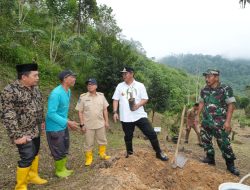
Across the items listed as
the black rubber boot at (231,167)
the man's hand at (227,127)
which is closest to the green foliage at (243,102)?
the black rubber boot at (231,167)

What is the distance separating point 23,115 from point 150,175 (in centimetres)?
232

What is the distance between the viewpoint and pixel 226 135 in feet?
20.1

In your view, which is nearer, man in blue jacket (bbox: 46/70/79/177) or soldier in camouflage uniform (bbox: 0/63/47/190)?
soldier in camouflage uniform (bbox: 0/63/47/190)

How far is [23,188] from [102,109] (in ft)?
7.24

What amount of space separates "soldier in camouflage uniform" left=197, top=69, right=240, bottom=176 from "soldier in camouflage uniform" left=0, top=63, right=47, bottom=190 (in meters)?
3.21

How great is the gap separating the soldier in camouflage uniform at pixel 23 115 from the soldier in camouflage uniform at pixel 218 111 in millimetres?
3211

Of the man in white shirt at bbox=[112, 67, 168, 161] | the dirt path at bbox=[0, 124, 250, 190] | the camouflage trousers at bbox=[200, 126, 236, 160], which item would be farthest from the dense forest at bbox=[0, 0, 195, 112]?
the man in white shirt at bbox=[112, 67, 168, 161]

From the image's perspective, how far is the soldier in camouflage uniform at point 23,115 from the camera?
4.51 metres

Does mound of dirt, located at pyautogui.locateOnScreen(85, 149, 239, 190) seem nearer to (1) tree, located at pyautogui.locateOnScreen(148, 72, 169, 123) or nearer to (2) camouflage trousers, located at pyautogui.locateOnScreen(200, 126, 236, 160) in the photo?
(2) camouflage trousers, located at pyautogui.locateOnScreen(200, 126, 236, 160)

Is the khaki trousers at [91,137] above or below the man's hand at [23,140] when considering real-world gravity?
below

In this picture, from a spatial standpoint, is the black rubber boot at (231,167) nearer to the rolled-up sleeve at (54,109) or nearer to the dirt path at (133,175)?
the dirt path at (133,175)

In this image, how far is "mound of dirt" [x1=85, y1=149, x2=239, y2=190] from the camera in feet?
16.0

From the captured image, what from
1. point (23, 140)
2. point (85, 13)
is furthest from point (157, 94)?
point (23, 140)

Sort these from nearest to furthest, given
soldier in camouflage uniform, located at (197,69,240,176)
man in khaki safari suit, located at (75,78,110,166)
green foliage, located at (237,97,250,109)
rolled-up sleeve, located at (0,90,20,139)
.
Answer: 1. rolled-up sleeve, located at (0,90,20,139)
2. soldier in camouflage uniform, located at (197,69,240,176)
3. man in khaki safari suit, located at (75,78,110,166)
4. green foliage, located at (237,97,250,109)
